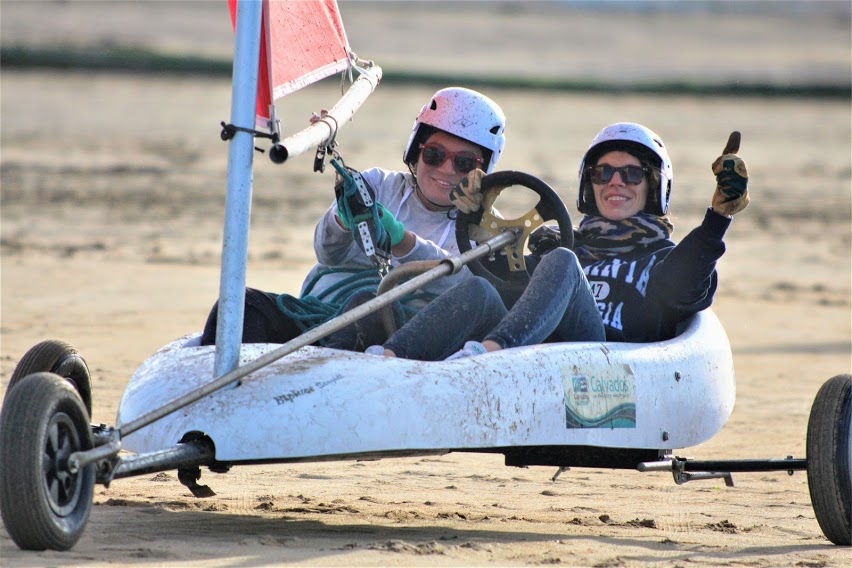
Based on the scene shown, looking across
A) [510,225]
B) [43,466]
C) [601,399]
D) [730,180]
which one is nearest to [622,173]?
[510,225]

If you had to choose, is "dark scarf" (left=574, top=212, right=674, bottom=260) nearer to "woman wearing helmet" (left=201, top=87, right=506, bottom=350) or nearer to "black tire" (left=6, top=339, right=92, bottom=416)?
"woman wearing helmet" (left=201, top=87, right=506, bottom=350)

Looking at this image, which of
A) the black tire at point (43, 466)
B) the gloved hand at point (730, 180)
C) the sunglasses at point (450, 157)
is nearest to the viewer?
the black tire at point (43, 466)

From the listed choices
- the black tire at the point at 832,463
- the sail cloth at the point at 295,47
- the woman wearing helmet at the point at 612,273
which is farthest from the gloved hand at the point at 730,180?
the sail cloth at the point at 295,47

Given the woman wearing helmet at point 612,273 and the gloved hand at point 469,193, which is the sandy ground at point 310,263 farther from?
the gloved hand at point 469,193

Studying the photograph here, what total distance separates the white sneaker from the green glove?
0.69 metres

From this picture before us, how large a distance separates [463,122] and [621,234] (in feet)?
2.81

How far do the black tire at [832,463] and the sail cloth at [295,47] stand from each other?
231 centimetres

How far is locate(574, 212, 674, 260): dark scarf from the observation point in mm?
6387

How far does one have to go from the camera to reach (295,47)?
5.59m

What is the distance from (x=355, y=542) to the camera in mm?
5180

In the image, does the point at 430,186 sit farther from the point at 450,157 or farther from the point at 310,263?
the point at 310,263

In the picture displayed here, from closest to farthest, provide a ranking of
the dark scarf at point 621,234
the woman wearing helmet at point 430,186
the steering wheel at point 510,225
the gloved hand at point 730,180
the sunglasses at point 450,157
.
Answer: the gloved hand at point 730,180 → the steering wheel at point 510,225 → the woman wearing helmet at point 430,186 → the dark scarf at point 621,234 → the sunglasses at point 450,157

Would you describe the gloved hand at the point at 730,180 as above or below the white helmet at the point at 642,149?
below

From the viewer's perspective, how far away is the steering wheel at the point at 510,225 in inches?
237
